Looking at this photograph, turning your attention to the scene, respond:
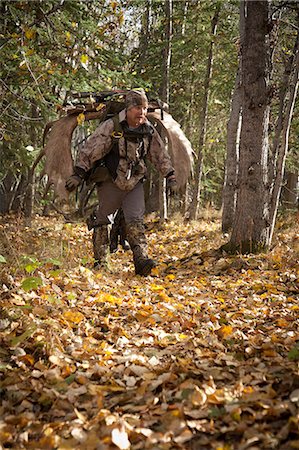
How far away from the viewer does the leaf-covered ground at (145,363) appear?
2.40m

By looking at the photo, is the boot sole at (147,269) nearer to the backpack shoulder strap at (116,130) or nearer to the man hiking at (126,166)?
the man hiking at (126,166)

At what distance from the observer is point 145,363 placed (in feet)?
11.0

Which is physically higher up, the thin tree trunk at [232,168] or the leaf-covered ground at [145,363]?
the thin tree trunk at [232,168]

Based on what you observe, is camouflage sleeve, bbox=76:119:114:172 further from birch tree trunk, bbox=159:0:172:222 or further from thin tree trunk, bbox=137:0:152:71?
thin tree trunk, bbox=137:0:152:71

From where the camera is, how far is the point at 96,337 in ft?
12.8

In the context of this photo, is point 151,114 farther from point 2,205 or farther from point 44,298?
point 2,205

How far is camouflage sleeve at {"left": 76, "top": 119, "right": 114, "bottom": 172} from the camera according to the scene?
640 cm

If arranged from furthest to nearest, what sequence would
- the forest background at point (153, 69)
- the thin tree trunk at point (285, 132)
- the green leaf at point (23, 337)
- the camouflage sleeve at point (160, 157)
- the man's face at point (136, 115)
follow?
the forest background at point (153, 69), the thin tree trunk at point (285, 132), the camouflage sleeve at point (160, 157), the man's face at point (136, 115), the green leaf at point (23, 337)

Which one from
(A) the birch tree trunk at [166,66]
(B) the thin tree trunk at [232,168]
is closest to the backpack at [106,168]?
(B) the thin tree trunk at [232,168]

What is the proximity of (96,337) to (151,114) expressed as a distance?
431 centimetres

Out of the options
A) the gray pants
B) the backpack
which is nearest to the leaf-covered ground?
the gray pants

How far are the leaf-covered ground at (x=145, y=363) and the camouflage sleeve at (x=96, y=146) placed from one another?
1.49 m

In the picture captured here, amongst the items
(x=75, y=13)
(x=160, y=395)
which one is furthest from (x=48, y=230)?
(x=160, y=395)

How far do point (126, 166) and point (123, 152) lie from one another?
0.22 m
